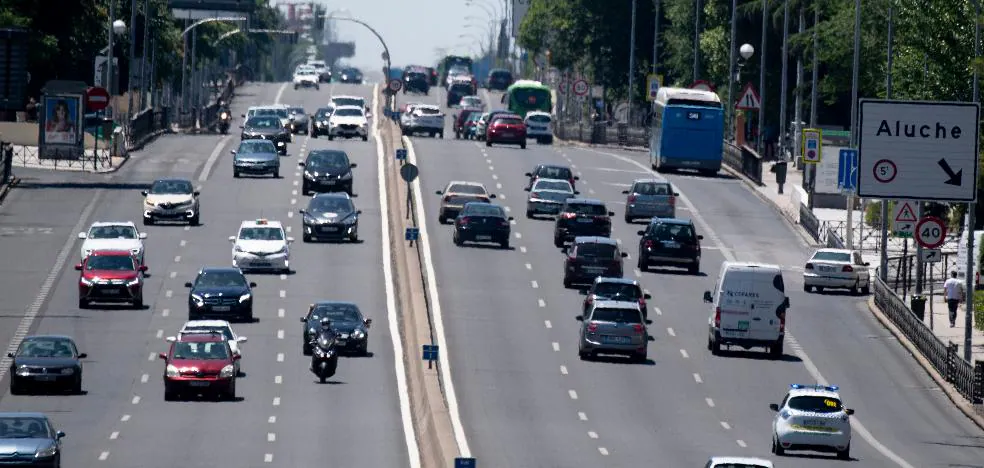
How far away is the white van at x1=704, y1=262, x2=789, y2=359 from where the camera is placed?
5600cm

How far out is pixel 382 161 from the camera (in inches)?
3708

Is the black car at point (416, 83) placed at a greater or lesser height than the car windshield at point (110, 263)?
greater

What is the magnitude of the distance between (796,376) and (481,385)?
8305 millimetres

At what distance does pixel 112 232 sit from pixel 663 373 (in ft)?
66.5

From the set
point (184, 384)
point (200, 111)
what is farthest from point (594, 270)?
point (200, 111)

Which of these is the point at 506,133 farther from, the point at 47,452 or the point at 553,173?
the point at 47,452

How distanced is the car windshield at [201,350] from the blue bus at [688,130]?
45947mm

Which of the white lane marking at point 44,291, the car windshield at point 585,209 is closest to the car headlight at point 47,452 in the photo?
the white lane marking at point 44,291

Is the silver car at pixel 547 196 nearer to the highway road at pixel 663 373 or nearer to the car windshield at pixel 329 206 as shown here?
the highway road at pixel 663 373

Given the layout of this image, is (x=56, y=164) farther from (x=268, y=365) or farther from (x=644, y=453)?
(x=644, y=453)

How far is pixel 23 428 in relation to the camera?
1415 inches

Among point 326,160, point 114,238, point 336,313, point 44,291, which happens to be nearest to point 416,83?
point 326,160

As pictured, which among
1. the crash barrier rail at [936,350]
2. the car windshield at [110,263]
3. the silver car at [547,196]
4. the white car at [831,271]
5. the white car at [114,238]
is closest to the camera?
the crash barrier rail at [936,350]

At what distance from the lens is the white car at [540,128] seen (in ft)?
392
